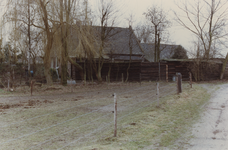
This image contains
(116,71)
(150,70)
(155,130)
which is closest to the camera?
(155,130)

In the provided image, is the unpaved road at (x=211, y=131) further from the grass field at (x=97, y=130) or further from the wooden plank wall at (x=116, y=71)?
the wooden plank wall at (x=116, y=71)

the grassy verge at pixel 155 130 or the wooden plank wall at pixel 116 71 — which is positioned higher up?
the wooden plank wall at pixel 116 71

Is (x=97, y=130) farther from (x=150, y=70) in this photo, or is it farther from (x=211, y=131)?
(x=150, y=70)

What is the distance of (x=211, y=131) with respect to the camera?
5.45 metres

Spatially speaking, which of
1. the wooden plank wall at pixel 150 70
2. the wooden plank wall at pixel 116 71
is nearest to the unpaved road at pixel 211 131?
the wooden plank wall at pixel 150 70

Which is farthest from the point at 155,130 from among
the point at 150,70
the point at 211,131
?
the point at 150,70

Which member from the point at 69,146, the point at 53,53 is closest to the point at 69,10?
the point at 53,53

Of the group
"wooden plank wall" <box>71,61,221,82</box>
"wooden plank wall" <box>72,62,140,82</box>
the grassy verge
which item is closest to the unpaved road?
the grassy verge

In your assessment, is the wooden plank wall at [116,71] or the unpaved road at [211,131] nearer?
the unpaved road at [211,131]

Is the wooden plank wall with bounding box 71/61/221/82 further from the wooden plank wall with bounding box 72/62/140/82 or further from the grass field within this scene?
the grass field

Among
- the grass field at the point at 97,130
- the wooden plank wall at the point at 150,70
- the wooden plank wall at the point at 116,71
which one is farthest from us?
the wooden plank wall at the point at 116,71

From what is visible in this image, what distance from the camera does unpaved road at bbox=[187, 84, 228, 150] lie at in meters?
4.43

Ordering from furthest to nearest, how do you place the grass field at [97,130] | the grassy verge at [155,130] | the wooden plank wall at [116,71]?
1. the wooden plank wall at [116,71]
2. the grass field at [97,130]
3. the grassy verge at [155,130]

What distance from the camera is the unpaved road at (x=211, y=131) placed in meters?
4.43
